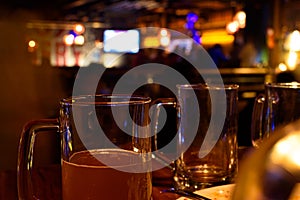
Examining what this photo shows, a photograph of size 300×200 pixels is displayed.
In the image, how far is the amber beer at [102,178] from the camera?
58cm

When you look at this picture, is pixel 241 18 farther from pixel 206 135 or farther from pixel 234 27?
pixel 206 135

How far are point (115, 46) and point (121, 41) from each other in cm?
16

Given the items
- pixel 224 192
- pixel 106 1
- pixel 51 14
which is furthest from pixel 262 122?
pixel 106 1

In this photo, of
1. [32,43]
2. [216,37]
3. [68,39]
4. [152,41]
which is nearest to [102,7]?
[152,41]

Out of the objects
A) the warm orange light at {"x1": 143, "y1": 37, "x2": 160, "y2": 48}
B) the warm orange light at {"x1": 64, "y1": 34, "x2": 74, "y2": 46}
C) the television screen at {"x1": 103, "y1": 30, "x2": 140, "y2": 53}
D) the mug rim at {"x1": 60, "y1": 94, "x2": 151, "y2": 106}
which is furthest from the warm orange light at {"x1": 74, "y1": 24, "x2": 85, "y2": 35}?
the mug rim at {"x1": 60, "y1": 94, "x2": 151, "y2": 106}

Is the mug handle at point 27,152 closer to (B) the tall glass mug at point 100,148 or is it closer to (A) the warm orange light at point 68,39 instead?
(B) the tall glass mug at point 100,148

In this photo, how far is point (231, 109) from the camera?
896mm

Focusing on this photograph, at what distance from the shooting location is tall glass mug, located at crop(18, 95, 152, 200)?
1.90ft

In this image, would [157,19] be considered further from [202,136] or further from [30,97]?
[202,136]

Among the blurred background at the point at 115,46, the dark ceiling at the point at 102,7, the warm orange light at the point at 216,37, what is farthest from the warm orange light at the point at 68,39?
the warm orange light at the point at 216,37

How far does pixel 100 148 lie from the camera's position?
616mm

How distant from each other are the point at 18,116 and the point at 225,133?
4381 millimetres

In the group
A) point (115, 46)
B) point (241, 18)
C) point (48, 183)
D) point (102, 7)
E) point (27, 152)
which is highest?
point (102, 7)

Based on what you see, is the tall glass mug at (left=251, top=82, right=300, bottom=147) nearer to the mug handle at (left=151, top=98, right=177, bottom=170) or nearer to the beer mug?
the beer mug
